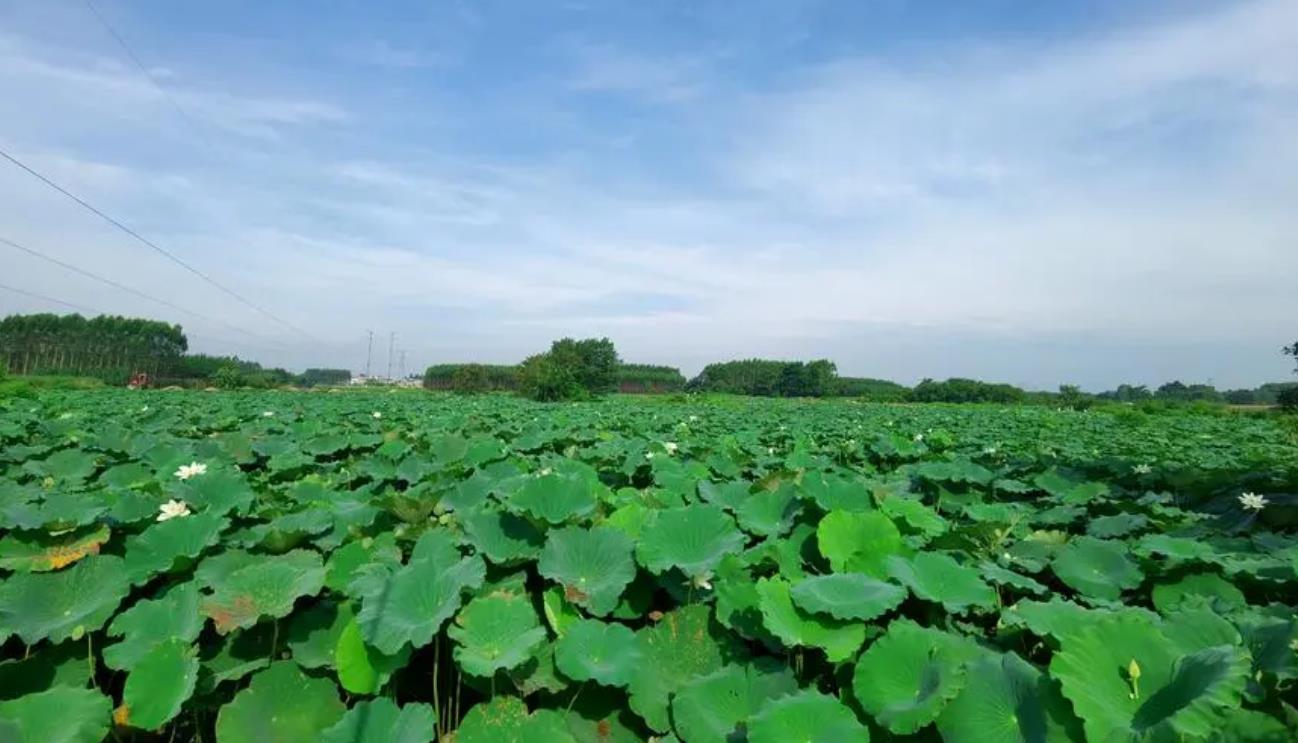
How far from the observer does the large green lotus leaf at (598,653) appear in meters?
1.57

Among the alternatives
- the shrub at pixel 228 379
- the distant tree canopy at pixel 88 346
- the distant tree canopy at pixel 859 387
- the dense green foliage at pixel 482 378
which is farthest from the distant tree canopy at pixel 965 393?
the distant tree canopy at pixel 88 346

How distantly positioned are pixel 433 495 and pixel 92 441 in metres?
4.44

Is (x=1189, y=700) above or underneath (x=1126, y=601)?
above

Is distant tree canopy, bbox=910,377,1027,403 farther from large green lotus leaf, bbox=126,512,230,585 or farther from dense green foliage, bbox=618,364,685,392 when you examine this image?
large green lotus leaf, bbox=126,512,230,585

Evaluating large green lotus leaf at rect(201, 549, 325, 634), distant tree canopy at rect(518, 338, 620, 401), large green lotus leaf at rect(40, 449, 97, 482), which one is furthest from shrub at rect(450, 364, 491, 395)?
large green lotus leaf at rect(201, 549, 325, 634)

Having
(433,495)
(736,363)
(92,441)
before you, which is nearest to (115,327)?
(736,363)

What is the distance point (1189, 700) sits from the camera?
112 centimetres

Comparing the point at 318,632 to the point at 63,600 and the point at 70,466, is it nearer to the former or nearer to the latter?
the point at 63,600

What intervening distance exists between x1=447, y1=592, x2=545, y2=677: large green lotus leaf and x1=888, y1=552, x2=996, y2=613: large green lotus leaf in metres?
1.00

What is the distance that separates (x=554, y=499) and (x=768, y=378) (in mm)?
90633

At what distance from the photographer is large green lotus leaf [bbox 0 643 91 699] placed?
1.76 meters

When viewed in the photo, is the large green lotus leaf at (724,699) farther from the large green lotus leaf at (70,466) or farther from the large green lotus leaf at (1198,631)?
the large green lotus leaf at (70,466)

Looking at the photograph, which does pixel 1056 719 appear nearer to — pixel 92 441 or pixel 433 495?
pixel 433 495

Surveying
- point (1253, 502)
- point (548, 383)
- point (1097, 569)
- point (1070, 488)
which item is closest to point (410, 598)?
point (1097, 569)
